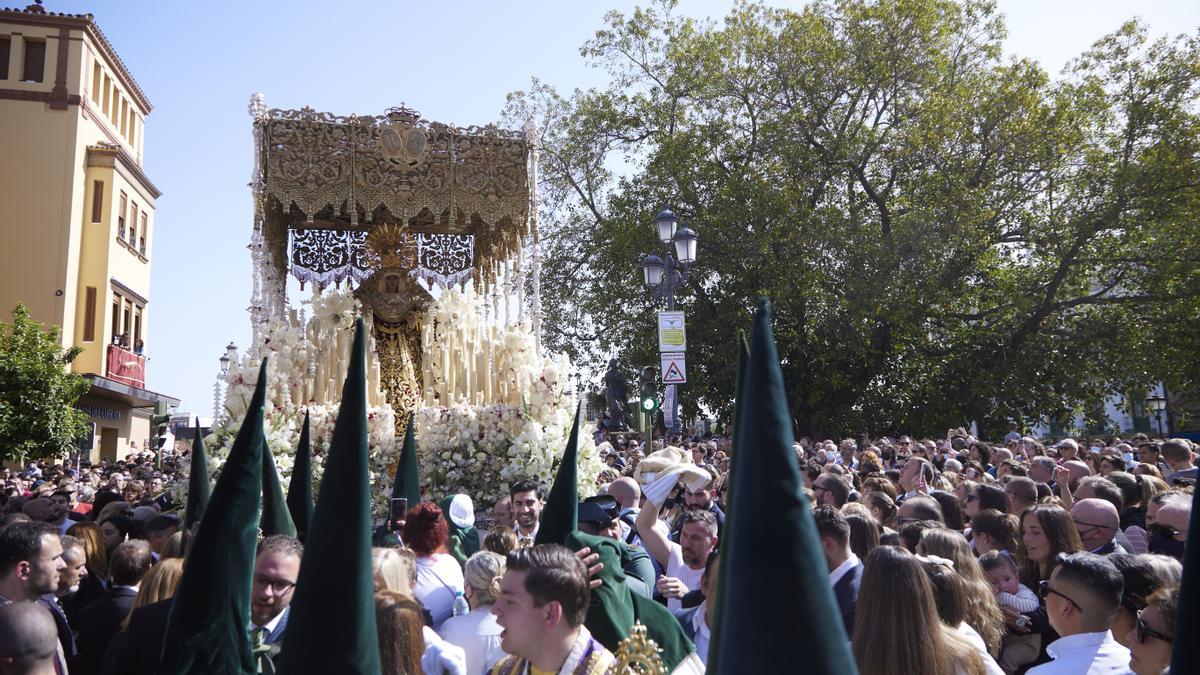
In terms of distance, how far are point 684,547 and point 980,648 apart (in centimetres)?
208

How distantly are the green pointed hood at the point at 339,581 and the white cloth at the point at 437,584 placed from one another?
2.67 m

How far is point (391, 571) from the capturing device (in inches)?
157

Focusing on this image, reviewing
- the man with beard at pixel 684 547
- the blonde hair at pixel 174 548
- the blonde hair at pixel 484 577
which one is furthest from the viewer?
the man with beard at pixel 684 547

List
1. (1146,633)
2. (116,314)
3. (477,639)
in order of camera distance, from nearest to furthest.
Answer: (1146,633) → (477,639) → (116,314)

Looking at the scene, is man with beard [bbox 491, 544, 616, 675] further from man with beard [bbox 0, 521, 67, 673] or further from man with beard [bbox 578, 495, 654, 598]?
man with beard [bbox 0, 521, 67, 673]

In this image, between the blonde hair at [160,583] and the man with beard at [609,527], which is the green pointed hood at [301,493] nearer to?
the blonde hair at [160,583]

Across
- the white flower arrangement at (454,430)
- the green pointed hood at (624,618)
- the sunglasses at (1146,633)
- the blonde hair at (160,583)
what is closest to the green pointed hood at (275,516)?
the blonde hair at (160,583)

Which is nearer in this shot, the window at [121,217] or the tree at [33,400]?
the tree at [33,400]

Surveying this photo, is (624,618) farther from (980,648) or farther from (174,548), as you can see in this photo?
(174,548)

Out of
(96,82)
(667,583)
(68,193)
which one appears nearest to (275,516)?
(667,583)

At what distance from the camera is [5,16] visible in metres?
28.7

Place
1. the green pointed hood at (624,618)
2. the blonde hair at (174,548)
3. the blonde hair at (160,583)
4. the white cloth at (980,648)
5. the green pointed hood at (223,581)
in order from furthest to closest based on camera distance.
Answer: the blonde hair at (174,548) → the blonde hair at (160,583) → the green pointed hood at (624,618) → the white cloth at (980,648) → the green pointed hood at (223,581)

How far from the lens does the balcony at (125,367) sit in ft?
101

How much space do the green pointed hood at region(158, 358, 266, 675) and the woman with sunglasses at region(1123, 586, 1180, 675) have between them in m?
2.90
